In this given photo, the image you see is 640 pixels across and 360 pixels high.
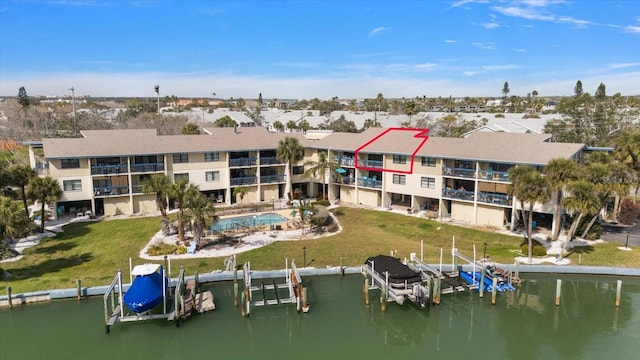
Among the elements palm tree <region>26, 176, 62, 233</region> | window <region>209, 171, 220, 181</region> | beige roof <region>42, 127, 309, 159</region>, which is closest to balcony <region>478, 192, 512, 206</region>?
beige roof <region>42, 127, 309, 159</region>

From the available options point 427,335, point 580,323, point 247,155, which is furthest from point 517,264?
point 247,155

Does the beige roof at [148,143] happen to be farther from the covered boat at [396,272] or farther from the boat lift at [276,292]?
the covered boat at [396,272]

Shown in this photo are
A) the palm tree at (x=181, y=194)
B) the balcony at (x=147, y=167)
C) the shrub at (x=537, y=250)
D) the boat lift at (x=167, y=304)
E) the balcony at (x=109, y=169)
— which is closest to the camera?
the boat lift at (x=167, y=304)

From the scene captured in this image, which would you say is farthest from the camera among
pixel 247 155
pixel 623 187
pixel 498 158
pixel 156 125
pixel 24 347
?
pixel 156 125

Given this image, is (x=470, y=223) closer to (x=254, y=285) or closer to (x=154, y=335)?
(x=254, y=285)

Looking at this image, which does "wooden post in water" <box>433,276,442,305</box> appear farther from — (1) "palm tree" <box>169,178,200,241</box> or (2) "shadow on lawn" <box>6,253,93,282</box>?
(2) "shadow on lawn" <box>6,253,93,282</box>

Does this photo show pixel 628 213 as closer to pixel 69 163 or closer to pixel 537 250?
pixel 537 250

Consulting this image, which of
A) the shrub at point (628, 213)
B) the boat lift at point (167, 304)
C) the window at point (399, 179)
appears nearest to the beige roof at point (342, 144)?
the window at point (399, 179)
